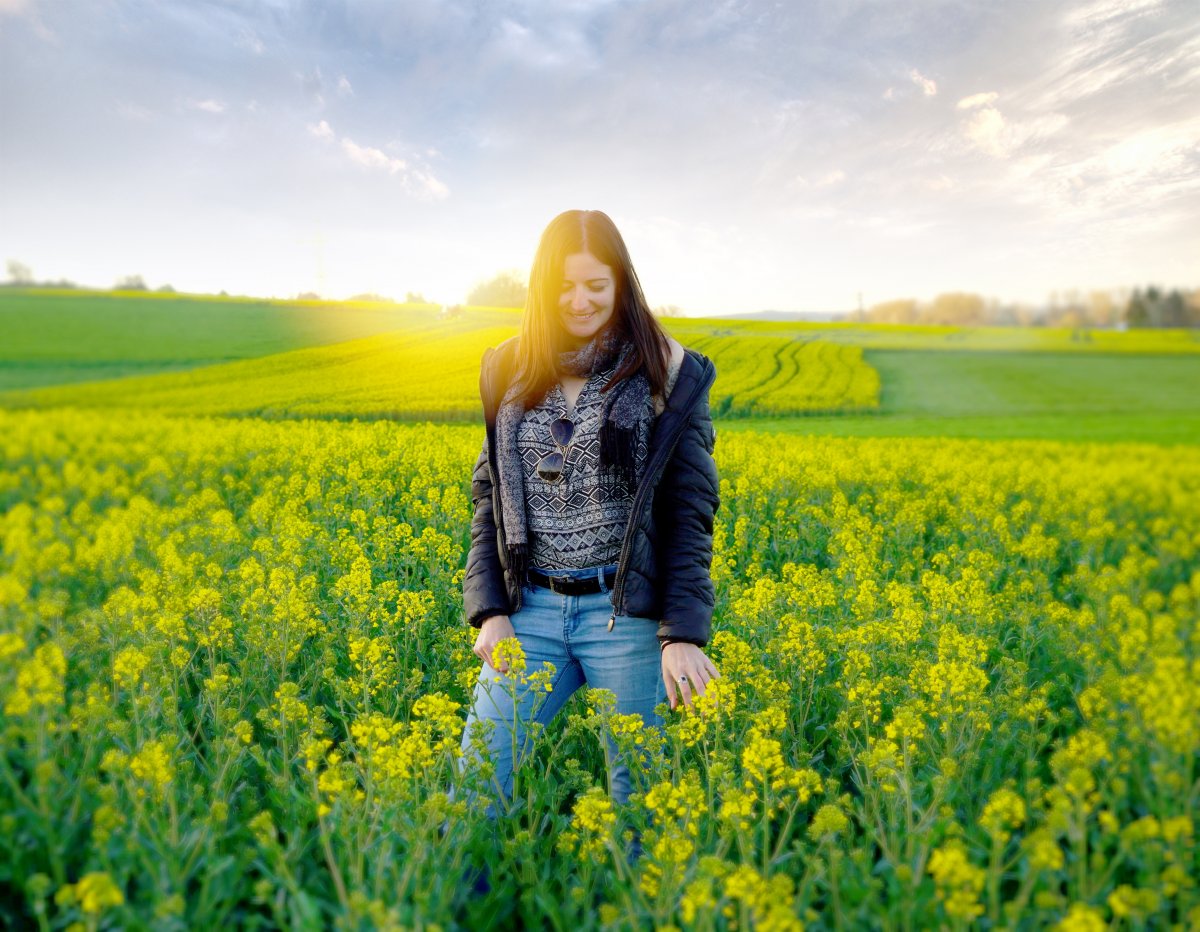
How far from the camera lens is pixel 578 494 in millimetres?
2617

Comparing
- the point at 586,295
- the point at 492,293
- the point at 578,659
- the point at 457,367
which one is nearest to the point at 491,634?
the point at 578,659

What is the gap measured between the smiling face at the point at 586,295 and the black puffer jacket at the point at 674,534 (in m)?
0.35

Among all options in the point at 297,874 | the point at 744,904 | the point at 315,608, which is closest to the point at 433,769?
the point at 297,874

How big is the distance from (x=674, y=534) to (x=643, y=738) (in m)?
0.70

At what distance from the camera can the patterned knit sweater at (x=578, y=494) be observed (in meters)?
2.60

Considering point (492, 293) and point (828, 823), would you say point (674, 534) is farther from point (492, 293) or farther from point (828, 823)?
point (492, 293)

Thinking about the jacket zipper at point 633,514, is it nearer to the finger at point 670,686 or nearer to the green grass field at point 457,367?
the finger at point 670,686

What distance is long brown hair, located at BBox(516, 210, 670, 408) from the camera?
2.52 m

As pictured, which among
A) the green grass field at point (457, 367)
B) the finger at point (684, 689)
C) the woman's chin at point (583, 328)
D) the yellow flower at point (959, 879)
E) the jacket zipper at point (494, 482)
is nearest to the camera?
the yellow flower at point (959, 879)

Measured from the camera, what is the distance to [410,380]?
1532 cm

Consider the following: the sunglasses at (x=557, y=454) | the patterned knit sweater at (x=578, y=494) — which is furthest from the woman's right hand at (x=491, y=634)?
the sunglasses at (x=557, y=454)

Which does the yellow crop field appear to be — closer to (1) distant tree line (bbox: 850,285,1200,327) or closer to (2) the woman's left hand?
(1) distant tree line (bbox: 850,285,1200,327)

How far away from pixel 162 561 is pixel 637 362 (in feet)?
12.2

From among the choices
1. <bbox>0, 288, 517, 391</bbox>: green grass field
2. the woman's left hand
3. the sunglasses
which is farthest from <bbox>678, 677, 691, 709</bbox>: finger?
<bbox>0, 288, 517, 391</bbox>: green grass field
